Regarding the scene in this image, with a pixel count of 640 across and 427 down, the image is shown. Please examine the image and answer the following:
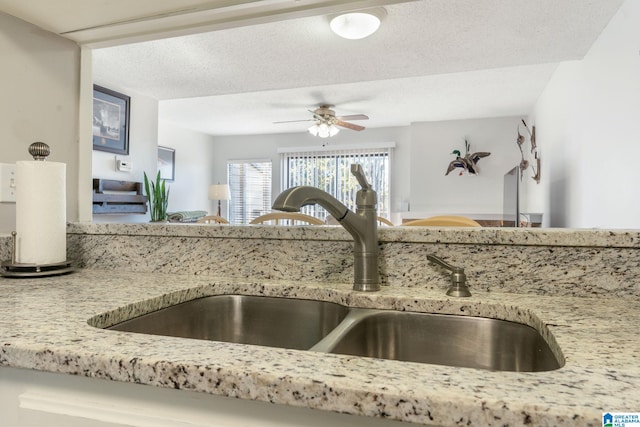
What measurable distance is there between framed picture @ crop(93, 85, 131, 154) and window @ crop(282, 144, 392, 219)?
3.05 meters

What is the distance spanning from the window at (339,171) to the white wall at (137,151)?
2.68m

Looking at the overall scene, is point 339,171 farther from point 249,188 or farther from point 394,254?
point 394,254

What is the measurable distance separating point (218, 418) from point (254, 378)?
3.4 inches

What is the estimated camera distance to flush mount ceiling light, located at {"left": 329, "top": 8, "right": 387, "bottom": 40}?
2.19 meters

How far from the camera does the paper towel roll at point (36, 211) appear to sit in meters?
1.06

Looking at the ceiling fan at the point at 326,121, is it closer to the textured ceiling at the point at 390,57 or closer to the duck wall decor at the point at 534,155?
the textured ceiling at the point at 390,57

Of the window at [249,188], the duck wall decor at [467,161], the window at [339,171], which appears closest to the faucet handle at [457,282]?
the duck wall decor at [467,161]

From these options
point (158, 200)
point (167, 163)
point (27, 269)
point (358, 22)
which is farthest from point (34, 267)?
Answer: point (167, 163)

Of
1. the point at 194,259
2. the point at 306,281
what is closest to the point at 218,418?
the point at 306,281

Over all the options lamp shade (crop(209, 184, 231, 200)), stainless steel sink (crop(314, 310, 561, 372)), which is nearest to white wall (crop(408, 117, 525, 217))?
lamp shade (crop(209, 184, 231, 200))

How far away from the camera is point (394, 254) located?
95 cm

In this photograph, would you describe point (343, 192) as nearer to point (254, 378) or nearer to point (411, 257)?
point (411, 257)

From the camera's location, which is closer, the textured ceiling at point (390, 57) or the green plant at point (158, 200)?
the textured ceiling at point (390, 57)

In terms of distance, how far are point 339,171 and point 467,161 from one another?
1948 mm
